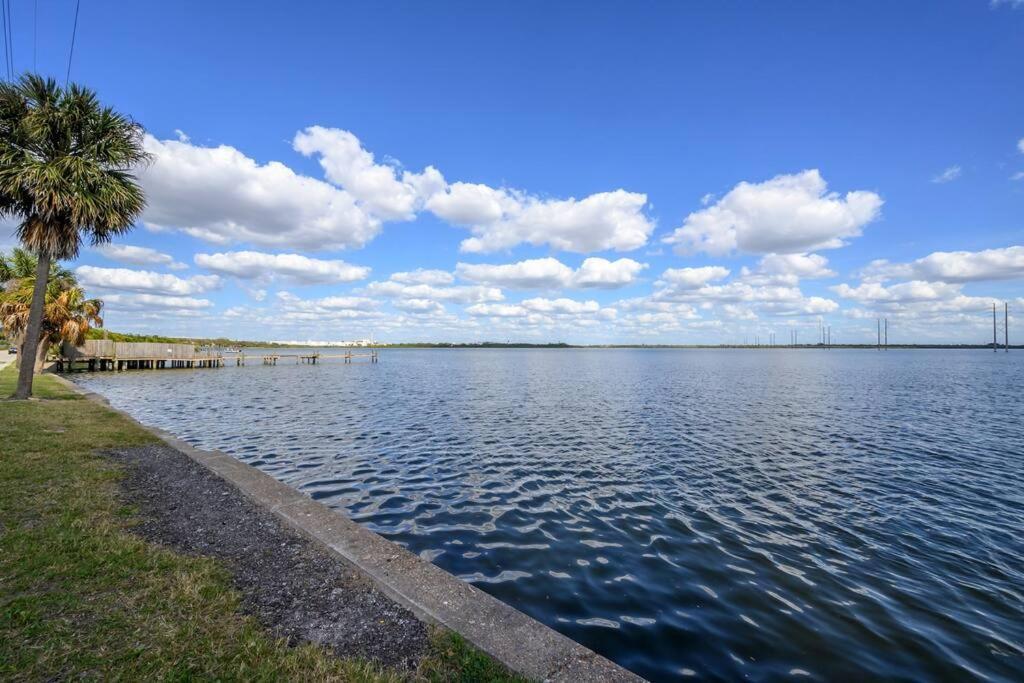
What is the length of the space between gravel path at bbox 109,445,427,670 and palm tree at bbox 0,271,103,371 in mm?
24549

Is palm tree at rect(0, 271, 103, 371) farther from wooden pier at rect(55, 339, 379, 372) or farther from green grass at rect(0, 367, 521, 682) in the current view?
green grass at rect(0, 367, 521, 682)

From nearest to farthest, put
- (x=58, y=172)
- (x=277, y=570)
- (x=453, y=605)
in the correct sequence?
(x=453, y=605), (x=277, y=570), (x=58, y=172)

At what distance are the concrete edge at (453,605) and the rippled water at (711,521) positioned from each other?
1348 millimetres

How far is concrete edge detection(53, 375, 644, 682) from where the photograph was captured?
4.39 metres

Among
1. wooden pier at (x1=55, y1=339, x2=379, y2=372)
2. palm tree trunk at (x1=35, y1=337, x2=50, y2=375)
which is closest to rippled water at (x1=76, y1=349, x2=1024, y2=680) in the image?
palm tree trunk at (x1=35, y1=337, x2=50, y2=375)

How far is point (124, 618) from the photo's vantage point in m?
4.48

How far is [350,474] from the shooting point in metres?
13.4

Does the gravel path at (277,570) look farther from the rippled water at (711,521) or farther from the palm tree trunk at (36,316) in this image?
the palm tree trunk at (36,316)

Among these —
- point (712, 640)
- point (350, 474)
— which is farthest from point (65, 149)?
point (712, 640)

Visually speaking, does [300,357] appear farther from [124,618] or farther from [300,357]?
[124,618]

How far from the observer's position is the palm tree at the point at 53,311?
30.7 m

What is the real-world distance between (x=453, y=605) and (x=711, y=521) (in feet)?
23.4

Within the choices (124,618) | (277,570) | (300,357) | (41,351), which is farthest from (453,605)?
(300,357)

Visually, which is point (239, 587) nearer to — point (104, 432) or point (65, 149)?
point (104, 432)
